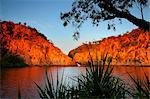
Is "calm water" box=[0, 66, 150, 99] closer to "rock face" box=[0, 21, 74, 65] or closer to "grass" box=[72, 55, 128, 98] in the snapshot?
"grass" box=[72, 55, 128, 98]

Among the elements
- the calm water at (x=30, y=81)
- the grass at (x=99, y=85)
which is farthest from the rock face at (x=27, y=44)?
the grass at (x=99, y=85)

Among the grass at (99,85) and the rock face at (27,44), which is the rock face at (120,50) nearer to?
the grass at (99,85)

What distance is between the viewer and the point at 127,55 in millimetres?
67750

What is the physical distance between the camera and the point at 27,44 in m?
112

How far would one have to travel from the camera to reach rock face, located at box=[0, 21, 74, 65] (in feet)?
334

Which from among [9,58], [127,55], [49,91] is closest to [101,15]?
[49,91]

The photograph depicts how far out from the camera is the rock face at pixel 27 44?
334 ft

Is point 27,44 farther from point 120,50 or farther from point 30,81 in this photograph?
point 120,50

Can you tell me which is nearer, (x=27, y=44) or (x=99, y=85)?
(x=99, y=85)

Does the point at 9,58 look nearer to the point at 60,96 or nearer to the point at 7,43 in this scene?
the point at 7,43

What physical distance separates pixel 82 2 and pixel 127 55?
195 ft

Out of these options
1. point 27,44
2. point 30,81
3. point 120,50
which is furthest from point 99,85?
point 27,44

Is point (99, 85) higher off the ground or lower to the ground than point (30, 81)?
higher

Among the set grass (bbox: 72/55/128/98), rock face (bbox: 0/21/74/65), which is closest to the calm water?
grass (bbox: 72/55/128/98)
